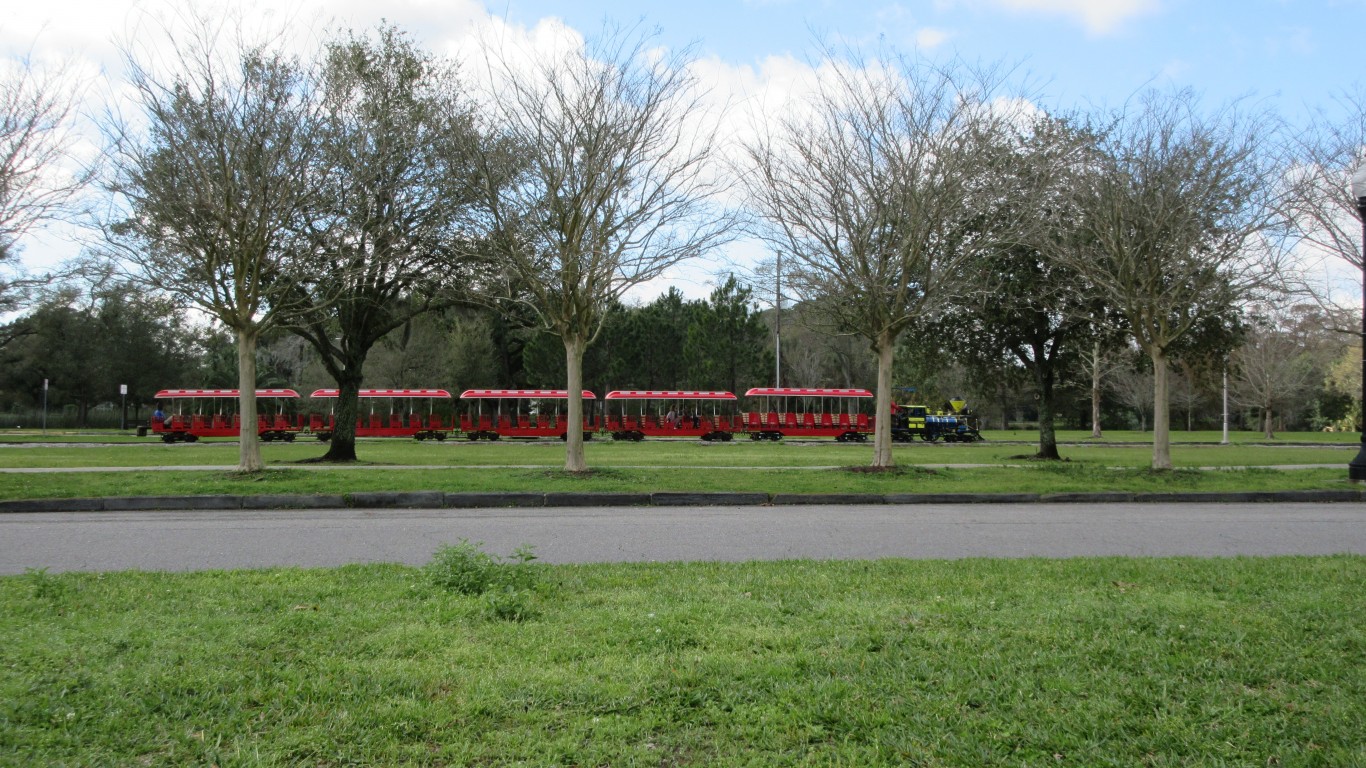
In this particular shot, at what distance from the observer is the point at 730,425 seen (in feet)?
150

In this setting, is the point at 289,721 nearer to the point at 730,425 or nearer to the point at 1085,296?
the point at 1085,296

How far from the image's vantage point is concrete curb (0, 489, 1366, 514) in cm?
1380

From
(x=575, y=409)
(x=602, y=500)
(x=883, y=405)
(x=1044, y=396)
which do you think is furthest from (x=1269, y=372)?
(x=602, y=500)

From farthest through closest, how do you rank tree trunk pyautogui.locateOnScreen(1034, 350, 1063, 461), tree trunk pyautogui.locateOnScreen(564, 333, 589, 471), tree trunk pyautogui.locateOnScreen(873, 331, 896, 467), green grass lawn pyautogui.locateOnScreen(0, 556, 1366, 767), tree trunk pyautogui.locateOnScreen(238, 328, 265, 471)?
tree trunk pyautogui.locateOnScreen(1034, 350, 1063, 461)
tree trunk pyautogui.locateOnScreen(873, 331, 896, 467)
tree trunk pyautogui.locateOnScreen(564, 333, 589, 471)
tree trunk pyautogui.locateOnScreen(238, 328, 265, 471)
green grass lawn pyautogui.locateOnScreen(0, 556, 1366, 767)

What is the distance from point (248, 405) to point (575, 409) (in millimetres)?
6326

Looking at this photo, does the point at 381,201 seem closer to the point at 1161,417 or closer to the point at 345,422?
the point at 345,422

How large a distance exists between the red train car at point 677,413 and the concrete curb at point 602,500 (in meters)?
29.8

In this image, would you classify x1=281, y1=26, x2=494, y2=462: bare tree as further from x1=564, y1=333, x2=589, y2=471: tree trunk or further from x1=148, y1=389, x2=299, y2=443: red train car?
x1=148, y1=389, x2=299, y2=443: red train car

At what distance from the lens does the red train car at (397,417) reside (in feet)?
150

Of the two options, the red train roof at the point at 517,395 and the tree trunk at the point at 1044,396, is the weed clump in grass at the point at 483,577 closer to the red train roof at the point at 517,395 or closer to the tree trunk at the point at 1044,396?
the tree trunk at the point at 1044,396

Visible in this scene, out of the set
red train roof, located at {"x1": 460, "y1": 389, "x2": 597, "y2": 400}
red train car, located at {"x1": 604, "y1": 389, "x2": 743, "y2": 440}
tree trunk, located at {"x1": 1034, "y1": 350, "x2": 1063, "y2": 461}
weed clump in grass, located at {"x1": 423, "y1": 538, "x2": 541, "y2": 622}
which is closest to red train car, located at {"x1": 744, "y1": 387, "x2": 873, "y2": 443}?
red train car, located at {"x1": 604, "y1": 389, "x2": 743, "y2": 440}

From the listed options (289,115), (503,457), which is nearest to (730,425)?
(503,457)

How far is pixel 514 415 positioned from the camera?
45.9 meters

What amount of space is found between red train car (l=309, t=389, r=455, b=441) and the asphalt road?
3292 cm
